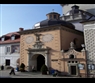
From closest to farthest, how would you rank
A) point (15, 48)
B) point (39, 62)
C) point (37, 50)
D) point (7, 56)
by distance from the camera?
point (37, 50)
point (39, 62)
point (15, 48)
point (7, 56)

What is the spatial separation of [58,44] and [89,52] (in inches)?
169

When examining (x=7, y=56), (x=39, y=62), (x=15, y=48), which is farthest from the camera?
(x=7, y=56)

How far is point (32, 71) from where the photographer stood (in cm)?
1958

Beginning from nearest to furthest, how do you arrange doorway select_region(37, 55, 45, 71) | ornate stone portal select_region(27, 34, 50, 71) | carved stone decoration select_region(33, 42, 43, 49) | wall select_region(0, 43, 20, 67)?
ornate stone portal select_region(27, 34, 50, 71) → carved stone decoration select_region(33, 42, 43, 49) → doorway select_region(37, 55, 45, 71) → wall select_region(0, 43, 20, 67)

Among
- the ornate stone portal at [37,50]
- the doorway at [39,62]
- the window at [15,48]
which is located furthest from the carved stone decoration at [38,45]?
the window at [15,48]

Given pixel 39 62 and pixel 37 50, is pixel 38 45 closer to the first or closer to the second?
pixel 37 50

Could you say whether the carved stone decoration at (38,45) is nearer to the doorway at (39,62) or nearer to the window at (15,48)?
the doorway at (39,62)

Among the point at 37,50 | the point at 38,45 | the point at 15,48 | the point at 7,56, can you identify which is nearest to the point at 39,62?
the point at 37,50

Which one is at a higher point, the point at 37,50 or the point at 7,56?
the point at 37,50

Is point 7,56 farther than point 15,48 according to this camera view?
Yes

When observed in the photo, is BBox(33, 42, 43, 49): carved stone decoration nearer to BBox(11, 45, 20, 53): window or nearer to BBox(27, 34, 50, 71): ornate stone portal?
BBox(27, 34, 50, 71): ornate stone portal

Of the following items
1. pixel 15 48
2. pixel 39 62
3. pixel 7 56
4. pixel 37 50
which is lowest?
pixel 39 62

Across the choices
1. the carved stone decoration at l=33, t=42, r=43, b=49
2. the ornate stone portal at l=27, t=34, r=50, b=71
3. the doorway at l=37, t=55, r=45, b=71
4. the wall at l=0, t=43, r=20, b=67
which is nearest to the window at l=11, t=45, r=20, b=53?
the wall at l=0, t=43, r=20, b=67
